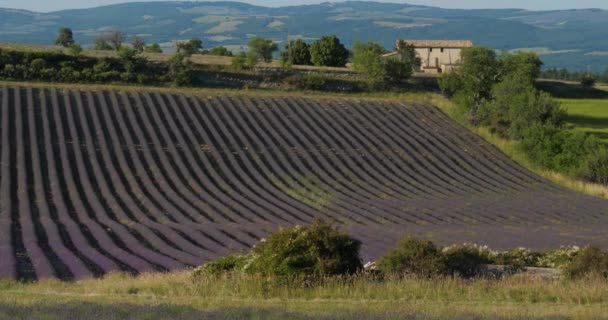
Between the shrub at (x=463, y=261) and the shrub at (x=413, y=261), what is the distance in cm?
31

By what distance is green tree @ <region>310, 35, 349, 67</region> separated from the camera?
81162 mm

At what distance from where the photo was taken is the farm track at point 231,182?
22969 mm

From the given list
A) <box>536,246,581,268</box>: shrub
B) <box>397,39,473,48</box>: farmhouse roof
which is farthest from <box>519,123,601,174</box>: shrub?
<box>397,39,473,48</box>: farmhouse roof

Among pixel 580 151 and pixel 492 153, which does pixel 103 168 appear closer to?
pixel 492 153

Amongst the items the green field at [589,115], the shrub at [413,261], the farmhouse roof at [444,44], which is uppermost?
the shrub at [413,261]

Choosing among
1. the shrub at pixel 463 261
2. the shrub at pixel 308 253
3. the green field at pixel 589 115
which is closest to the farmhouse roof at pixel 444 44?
the green field at pixel 589 115

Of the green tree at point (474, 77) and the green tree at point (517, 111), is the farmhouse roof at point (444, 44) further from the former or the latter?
the green tree at point (517, 111)

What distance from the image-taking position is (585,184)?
43.9 m

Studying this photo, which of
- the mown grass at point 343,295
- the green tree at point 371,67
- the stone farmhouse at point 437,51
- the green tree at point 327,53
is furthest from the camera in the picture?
the stone farmhouse at point 437,51

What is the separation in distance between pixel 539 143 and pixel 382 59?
56.4ft

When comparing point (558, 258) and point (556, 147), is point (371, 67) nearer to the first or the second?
point (556, 147)

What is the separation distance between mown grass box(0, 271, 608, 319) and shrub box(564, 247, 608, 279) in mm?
905

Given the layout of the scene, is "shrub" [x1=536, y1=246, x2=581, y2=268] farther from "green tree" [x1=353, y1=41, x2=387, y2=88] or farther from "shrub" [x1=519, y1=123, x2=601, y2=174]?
"green tree" [x1=353, y1=41, x2=387, y2=88]

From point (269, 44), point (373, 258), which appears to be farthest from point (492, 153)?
point (269, 44)
